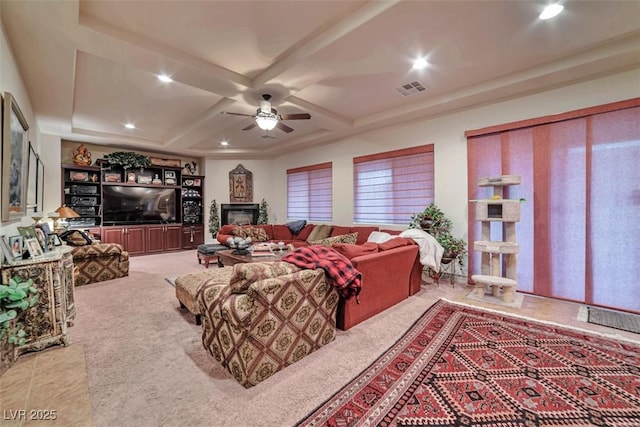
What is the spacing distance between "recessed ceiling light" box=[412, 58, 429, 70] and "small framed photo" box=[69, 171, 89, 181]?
291 inches

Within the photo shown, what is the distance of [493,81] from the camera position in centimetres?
350

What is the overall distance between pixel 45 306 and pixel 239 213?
575cm

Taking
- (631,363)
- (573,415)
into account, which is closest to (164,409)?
(573,415)

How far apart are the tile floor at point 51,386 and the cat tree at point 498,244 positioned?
0.76m

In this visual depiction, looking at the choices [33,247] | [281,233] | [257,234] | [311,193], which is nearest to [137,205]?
[257,234]

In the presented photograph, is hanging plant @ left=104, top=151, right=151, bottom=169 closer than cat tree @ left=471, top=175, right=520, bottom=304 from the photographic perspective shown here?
No

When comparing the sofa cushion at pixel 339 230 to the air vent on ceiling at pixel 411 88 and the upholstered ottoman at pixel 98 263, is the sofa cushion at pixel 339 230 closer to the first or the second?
the air vent on ceiling at pixel 411 88

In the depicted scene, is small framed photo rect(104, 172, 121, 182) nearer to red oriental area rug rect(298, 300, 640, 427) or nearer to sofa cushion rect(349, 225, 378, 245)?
sofa cushion rect(349, 225, 378, 245)

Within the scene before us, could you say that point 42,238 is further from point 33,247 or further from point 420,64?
point 420,64

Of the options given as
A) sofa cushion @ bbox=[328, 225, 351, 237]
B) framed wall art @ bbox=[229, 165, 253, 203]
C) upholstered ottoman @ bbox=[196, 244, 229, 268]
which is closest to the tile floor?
upholstered ottoman @ bbox=[196, 244, 229, 268]

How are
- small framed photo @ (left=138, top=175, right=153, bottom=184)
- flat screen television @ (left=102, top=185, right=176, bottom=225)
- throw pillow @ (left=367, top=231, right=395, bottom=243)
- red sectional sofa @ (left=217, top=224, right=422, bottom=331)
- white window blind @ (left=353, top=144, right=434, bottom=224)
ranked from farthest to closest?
small framed photo @ (left=138, top=175, right=153, bottom=184) < flat screen television @ (left=102, top=185, right=176, bottom=225) < white window blind @ (left=353, top=144, right=434, bottom=224) < throw pillow @ (left=367, top=231, right=395, bottom=243) < red sectional sofa @ (left=217, top=224, right=422, bottom=331)

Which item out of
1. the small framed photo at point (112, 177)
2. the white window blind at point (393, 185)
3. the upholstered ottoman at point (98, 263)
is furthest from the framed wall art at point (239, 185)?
the white window blind at point (393, 185)

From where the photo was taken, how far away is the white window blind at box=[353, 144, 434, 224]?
470cm

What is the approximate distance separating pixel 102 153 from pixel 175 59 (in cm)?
538
